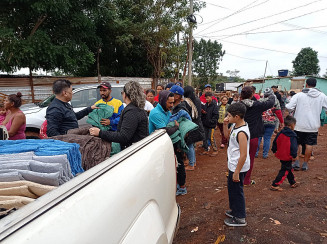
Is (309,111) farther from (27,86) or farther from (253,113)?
(27,86)

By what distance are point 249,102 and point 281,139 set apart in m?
0.81

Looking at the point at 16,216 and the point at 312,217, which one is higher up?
the point at 16,216

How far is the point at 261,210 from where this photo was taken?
3166 millimetres

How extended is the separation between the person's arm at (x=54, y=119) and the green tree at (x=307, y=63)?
53.8 meters

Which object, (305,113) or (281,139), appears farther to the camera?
(305,113)

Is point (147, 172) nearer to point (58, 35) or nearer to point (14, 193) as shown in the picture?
point (14, 193)

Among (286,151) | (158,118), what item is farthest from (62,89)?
(286,151)

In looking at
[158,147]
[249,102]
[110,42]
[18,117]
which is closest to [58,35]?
[110,42]

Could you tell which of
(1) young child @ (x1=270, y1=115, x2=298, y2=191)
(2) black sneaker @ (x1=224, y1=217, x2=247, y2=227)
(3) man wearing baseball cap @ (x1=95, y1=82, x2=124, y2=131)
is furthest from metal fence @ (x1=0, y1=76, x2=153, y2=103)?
(2) black sneaker @ (x1=224, y1=217, x2=247, y2=227)

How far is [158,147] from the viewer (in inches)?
63.1

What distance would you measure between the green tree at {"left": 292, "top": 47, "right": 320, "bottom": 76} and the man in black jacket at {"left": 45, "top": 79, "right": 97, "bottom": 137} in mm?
53668

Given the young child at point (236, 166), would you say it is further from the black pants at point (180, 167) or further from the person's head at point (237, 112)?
the black pants at point (180, 167)

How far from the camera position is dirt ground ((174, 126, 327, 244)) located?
2609 millimetres

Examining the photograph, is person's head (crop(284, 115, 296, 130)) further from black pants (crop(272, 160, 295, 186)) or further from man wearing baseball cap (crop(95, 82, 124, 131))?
man wearing baseball cap (crop(95, 82, 124, 131))
